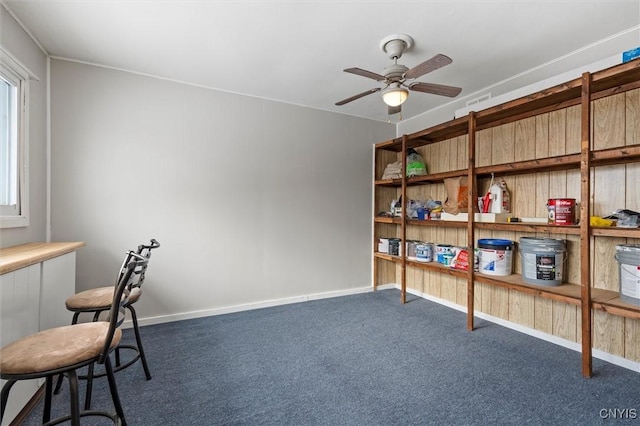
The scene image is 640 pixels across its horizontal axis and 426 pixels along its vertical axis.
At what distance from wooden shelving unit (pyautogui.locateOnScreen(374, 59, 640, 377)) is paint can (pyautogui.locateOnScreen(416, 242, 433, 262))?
0.42 feet

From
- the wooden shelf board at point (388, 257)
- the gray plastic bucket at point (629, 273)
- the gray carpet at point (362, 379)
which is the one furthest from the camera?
the wooden shelf board at point (388, 257)

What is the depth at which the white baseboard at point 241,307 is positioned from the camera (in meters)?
2.96

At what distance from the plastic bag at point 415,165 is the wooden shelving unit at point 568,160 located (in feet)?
0.34

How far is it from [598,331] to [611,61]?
2.09 m

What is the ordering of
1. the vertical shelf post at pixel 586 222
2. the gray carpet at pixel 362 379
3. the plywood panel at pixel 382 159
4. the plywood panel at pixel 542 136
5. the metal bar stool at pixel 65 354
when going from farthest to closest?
the plywood panel at pixel 382 159
the plywood panel at pixel 542 136
the vertical shelf post at pixel 586 222
the gray carpet at pixel 362 379
the metal bar stool at pixel 65 354

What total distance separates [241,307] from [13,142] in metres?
2.44

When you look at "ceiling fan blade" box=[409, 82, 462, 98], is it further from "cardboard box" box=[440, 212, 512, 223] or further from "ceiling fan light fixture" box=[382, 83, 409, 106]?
"cardboard box" box=[440, 212, 512, 223]

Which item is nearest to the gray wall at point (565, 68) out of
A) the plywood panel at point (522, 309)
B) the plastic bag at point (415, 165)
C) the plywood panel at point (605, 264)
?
the plastic bag at point (415, 165)

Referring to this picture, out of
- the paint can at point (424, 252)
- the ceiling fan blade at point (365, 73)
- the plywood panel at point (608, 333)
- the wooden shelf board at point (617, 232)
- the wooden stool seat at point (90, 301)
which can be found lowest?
the plywood panel at point (608, 333)

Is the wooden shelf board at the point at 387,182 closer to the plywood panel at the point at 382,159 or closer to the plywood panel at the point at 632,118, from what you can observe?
the plywood panel at the point at 382,159

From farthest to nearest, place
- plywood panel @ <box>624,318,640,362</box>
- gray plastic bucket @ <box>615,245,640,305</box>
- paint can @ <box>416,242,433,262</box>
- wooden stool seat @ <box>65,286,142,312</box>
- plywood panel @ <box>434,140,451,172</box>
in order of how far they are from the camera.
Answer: plywood panel @ <box>434,140,451,172</box>, paint can @ <box>416,242,433,262</box>, plywood panel @ <box>624,318,640,362</box>, gray plastic bucket @ <box>615,245,640,305</box>, wooden stool seat @ <box>65,286,142,312</box>

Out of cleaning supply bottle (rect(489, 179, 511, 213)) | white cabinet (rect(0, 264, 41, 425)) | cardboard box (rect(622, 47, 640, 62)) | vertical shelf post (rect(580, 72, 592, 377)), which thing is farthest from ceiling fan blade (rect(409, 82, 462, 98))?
white cabinet (rect(0, 264, 41, 425))

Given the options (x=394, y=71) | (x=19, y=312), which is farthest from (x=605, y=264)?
(x=19, y=312)

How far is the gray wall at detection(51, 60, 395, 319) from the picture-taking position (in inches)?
107
